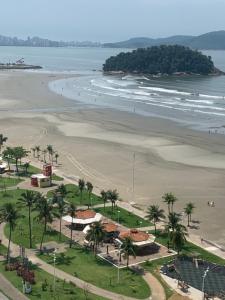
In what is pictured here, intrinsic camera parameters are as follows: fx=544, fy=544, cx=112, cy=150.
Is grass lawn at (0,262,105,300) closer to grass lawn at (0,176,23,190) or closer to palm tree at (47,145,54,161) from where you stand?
grass lawn at (0,176,23,190)

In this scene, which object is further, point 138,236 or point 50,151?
point 50,151

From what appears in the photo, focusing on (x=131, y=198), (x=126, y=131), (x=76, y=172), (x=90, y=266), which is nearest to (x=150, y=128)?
(x=126, y=131)

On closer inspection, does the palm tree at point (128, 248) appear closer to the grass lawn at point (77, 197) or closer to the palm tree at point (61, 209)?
the palm tree at point (61, 209)

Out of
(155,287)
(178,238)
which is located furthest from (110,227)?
(155,287)

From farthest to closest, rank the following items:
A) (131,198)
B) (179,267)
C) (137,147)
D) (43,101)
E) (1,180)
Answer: (43,101) → (137,147) → (1,180) → (131,198) → (179,267)

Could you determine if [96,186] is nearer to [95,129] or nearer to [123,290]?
[123,290]

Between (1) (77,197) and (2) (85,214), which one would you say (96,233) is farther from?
(1) (77,197)
